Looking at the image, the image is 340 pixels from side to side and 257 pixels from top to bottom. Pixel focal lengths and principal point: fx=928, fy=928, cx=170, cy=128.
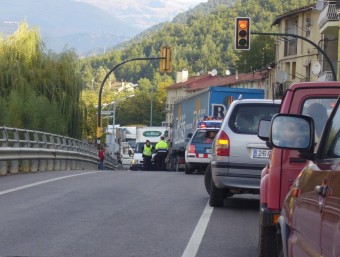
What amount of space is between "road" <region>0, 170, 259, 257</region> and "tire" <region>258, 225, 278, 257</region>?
148cm

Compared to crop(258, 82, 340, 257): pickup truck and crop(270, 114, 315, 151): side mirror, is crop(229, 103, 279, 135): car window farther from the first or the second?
crop(270, 114, 315, 151): side mirror

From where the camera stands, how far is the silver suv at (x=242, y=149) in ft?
45.7

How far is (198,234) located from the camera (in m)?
11.6

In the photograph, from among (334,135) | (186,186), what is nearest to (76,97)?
(186,186)

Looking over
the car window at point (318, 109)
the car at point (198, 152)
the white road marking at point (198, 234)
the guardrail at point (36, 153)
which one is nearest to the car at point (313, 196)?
the car window at point (318, 109)

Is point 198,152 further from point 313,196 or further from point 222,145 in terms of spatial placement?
point 313,196

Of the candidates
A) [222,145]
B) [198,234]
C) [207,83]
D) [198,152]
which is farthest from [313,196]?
[207,83]

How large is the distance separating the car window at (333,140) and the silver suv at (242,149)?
8.18m

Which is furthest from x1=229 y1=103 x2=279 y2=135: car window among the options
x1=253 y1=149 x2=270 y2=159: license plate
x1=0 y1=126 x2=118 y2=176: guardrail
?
x1=0 y1=126 x2=118 y2=176: guardrail

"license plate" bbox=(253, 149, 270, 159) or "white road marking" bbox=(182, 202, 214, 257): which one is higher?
"license plate" bbox=(253, 149, 270, 159)

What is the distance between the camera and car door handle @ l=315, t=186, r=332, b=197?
480cm

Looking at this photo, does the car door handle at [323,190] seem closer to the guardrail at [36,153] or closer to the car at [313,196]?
the car at [313,196]

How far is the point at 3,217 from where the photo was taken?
13.0 meters

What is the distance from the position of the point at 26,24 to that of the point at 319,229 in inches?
1840
